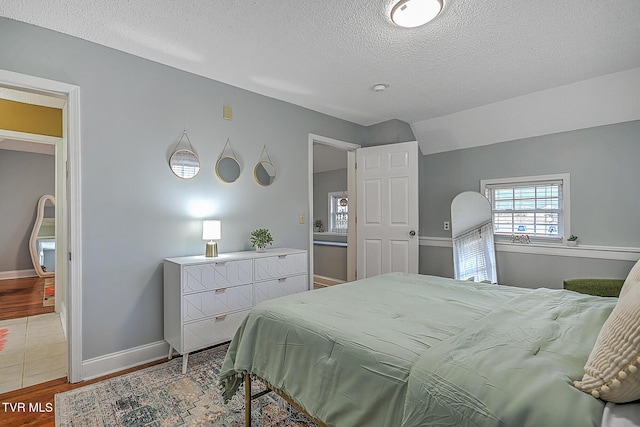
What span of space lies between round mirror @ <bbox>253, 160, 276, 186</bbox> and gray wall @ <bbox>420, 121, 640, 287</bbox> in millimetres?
2347

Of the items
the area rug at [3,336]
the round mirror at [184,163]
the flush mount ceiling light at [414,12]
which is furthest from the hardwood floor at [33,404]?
the flush mount ceiling light at [414,12]

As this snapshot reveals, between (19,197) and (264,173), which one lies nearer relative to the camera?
(264,173)

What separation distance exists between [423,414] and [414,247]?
2918 millimetres

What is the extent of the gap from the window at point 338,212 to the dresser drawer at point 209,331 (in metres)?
3.51

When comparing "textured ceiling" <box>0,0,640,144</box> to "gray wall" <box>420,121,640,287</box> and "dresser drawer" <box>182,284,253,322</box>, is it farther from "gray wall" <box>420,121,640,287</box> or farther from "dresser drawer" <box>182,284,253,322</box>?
"dresser drawer" <box>182,284,253,322</box>

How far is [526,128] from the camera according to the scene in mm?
3512

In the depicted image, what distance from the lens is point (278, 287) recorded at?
9.80ft

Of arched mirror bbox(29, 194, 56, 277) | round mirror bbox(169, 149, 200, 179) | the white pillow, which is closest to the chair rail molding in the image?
the white pillow

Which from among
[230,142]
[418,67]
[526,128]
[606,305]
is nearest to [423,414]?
[606,305]

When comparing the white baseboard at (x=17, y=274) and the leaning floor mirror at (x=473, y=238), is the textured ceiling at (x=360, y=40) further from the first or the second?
the white baseboard at (x=17, y=274)

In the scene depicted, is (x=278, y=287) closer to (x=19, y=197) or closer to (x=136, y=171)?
(x=136, y=171)

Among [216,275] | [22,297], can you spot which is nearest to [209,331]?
[216,275]

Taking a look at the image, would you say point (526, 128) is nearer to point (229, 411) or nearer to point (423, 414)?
point (423, 414)

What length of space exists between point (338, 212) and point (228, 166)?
3289 mm
